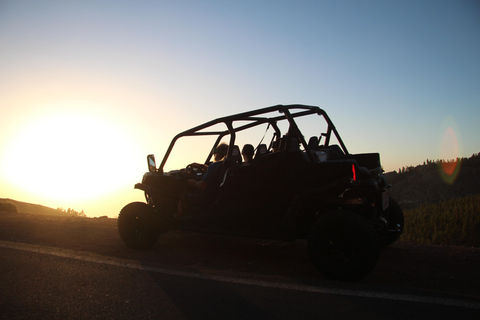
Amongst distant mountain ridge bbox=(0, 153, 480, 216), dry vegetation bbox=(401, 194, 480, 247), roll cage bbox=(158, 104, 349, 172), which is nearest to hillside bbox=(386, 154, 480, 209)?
distant mountain ridge bbox=(0, 153, 480, 216)

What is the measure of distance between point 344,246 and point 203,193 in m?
2.32

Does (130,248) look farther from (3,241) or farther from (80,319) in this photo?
(80,319)

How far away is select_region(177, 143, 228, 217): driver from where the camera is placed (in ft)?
17.9

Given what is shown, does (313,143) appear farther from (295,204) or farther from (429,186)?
(429,186)

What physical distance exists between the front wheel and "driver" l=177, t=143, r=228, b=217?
0.51 m

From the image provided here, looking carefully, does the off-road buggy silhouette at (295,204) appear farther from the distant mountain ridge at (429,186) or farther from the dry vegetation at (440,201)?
the distant mountain ridge at (429,186)

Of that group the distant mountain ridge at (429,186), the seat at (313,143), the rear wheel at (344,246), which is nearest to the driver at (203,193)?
the seat at (313,143)

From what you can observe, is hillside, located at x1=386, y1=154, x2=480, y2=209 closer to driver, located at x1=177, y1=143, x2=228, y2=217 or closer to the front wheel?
driver, located at x1=177, y1=143, x2=228, y2=217

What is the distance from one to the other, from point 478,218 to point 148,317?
23.5 feet

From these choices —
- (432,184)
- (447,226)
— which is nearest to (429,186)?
(432,184)

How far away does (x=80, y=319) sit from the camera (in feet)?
9.91

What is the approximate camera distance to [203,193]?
18.1 ft

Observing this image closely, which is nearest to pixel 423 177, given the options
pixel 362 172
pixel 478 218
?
pixel 478 218

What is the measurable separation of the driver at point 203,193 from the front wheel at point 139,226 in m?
0.51
